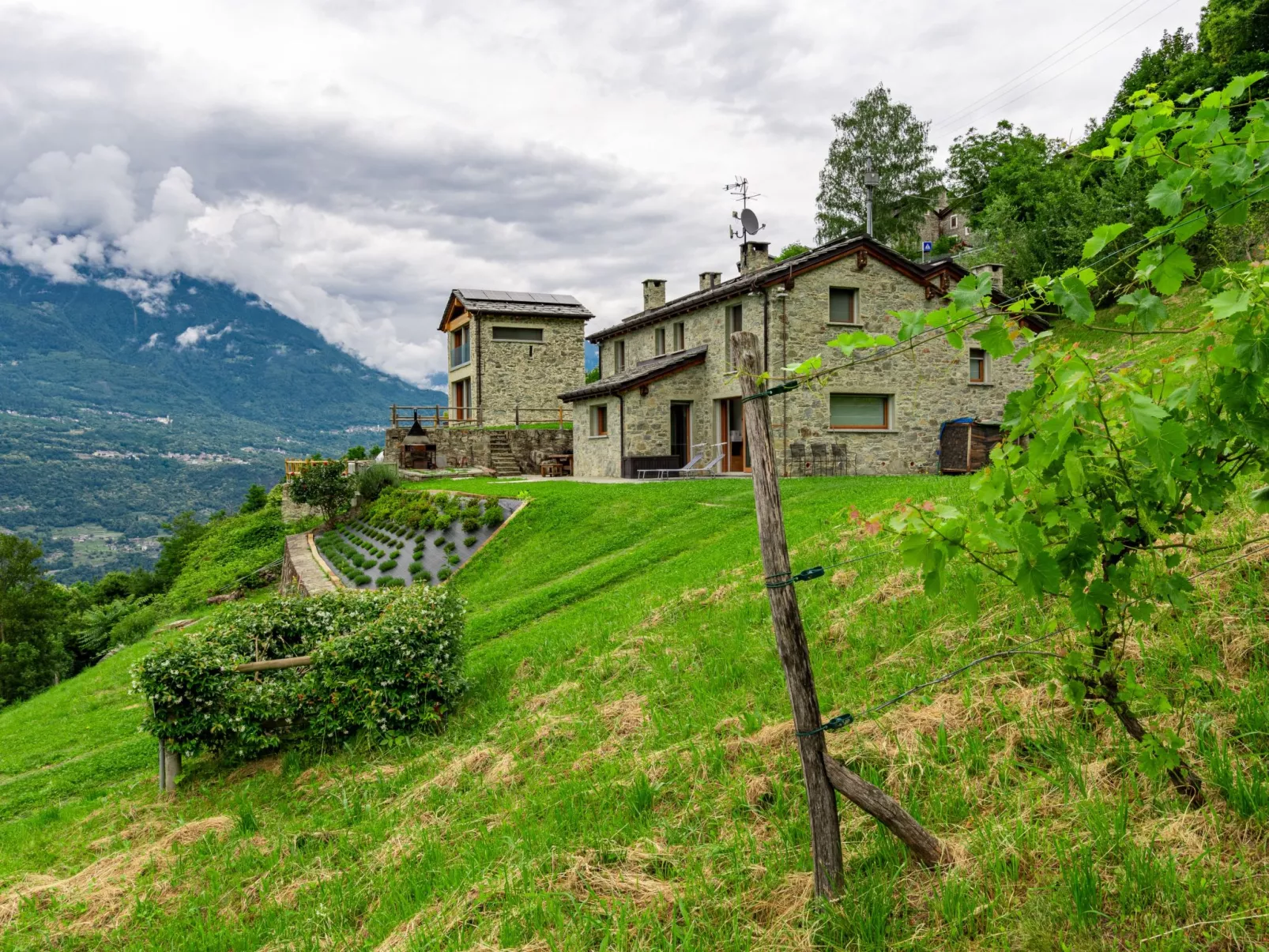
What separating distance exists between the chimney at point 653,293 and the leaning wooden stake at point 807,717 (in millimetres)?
30408

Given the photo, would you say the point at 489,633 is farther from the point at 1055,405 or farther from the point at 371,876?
the point at 1055,405

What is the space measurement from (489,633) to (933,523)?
9.89 metres

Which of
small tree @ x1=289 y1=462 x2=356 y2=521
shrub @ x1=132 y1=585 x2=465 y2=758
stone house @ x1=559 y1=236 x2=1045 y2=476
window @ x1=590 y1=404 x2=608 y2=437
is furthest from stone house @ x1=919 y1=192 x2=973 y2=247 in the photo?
shrub @ x1=132 y1=585 x2=465 y2=758

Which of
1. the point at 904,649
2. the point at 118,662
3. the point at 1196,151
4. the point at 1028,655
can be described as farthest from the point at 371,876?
the point at 118,662

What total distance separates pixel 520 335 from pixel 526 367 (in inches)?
65.8

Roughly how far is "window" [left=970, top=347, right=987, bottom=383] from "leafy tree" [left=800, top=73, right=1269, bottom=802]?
24.3 meters

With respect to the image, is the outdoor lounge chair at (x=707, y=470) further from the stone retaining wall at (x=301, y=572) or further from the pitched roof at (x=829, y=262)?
the stone retaining wall at (x=301, y=572)

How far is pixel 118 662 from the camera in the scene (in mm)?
19547

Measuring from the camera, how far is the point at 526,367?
40719mm

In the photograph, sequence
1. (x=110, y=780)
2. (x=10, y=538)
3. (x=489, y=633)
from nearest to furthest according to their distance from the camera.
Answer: (x=110, y=780), (x=489, y=633), (x=10, y=538)

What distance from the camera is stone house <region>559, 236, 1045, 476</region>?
23125mm

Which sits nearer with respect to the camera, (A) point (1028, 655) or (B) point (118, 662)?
(A) point (1028, 655)

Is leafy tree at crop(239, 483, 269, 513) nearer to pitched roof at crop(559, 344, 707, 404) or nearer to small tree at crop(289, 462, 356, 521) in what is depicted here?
small tree at crop(289, 462, 356, 521)

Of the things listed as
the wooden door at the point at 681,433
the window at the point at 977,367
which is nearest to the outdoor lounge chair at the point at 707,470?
the wooden door at the point at 681,433
